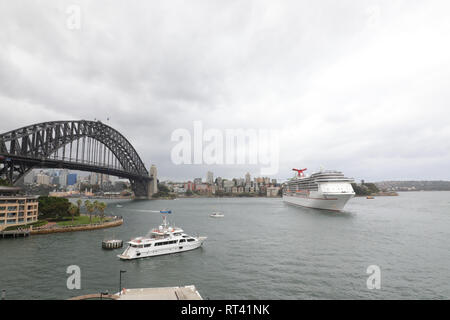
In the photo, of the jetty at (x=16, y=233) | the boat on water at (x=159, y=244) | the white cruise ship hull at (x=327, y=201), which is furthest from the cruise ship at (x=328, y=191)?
the jetty at (x=16, y=233)

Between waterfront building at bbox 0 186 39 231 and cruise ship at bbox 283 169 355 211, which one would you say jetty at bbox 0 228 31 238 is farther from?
cruise ship at bbox 283 169 355 211

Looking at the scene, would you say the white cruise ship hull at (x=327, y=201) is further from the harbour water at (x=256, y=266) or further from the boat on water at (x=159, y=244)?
the boat on water at (x=159, y=244)

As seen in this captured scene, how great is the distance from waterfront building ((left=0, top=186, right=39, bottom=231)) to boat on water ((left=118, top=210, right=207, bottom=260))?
26.9 meters

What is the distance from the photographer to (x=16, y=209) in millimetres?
47469

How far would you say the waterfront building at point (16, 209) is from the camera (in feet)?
149

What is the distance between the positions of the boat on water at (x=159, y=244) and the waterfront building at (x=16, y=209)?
88.4 ft

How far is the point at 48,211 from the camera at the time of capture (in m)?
56.7

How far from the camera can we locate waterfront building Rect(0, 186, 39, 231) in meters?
45.4
